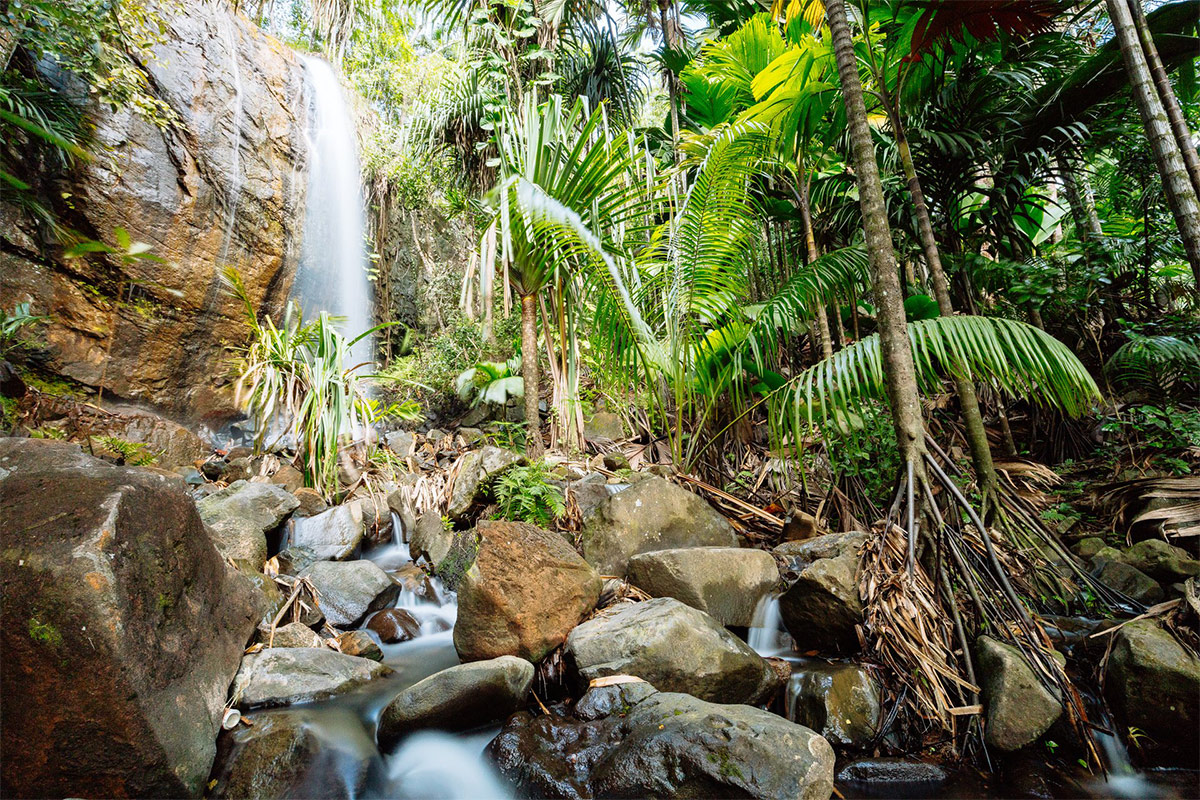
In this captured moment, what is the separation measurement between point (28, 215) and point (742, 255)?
22.6ft

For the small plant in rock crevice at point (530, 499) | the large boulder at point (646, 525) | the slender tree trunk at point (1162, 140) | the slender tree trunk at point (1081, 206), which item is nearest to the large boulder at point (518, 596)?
the large boulder at point (646, 525)

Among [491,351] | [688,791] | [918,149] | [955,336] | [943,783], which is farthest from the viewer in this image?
[491,351]

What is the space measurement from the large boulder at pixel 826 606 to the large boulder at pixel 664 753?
798 millimetres

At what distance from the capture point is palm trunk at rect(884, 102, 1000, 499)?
3014 millimetres

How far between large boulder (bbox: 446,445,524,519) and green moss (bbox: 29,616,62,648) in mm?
2816

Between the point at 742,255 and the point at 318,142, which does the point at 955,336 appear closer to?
the point at 742,255

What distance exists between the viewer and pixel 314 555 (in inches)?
158

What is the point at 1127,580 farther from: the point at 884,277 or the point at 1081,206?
the point at 1081,206

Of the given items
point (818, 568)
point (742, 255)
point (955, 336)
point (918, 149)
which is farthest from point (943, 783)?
point (918, 149)

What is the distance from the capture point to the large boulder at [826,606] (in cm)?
244

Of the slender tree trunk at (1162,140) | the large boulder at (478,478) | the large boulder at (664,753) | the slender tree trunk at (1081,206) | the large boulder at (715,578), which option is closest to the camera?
the large boulder at (664,753)

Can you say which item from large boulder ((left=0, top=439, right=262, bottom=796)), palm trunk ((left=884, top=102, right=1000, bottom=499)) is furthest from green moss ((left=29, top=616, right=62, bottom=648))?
palm trunk ((left=884, top=102, right=1000, bottom=499))

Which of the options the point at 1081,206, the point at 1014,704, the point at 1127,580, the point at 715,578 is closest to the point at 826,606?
the point at 715,578

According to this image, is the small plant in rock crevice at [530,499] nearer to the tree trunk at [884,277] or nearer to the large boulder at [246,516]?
the large boulder at [246,516]
